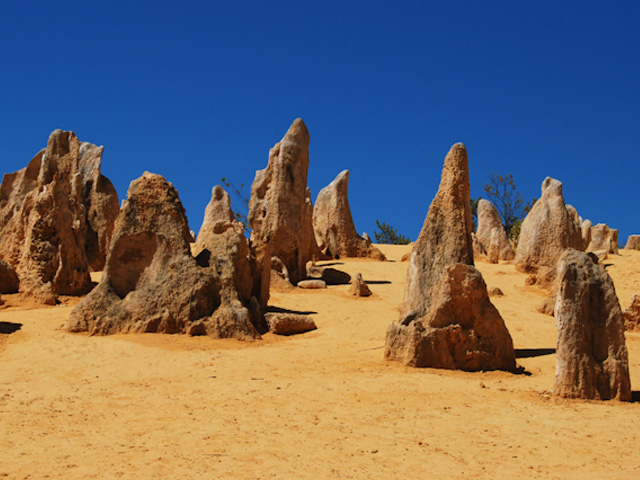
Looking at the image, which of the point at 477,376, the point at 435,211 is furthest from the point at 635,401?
the point at 435,211

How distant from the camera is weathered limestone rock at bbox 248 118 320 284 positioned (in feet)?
53.0

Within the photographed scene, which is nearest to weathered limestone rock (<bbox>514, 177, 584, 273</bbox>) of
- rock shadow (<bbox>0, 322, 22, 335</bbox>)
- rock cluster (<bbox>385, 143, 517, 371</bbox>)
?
rock cluster (<bbox>385, 143, 517, 371</bbox>)

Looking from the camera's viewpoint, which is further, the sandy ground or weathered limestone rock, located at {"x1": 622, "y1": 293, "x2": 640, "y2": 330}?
weathered limestone rock, located at {"x1": 622, "y1": 293, "x2": 640, "y2": 330}

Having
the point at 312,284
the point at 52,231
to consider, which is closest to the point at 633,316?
the point at 312,284

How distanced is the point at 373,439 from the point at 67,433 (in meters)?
2.18

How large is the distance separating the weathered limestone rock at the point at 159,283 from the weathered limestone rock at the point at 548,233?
9.79 meters

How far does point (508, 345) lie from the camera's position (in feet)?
24.8

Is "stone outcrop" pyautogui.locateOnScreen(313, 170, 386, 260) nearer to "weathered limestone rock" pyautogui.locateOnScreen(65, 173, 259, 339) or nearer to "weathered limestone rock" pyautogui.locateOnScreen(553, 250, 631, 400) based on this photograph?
"weathered limestone rock" pyautogui.locateOnScreen(65, 173, 259, 339)

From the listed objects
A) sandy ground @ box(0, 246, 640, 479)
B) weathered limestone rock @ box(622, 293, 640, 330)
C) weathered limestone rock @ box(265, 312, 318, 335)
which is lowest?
sandy ground @ box(0, 246, 640, 479)

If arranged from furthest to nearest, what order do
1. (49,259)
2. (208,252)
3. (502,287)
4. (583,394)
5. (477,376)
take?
(502,287)
(49,259)
(208,252)
(477,376)
(583,394)

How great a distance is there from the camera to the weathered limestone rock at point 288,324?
387 inches

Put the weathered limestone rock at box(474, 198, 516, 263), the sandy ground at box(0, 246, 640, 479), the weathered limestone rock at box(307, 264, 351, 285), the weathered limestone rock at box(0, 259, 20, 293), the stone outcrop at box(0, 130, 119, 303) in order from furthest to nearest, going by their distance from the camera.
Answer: the weathered limestone rock at box(474, 198, 516, 263)
the weathered limestone rock at box(307, 264, 351, 285)
the stone outcrop at box(0, 130, 119, 303)
the weathered limestone rock at box(0, 259, 20, 293)
the sandy ground at box(0, 246, 640, 479)

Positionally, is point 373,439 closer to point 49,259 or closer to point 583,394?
point 583,394

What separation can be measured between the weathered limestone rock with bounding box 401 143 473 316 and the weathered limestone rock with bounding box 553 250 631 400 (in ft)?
8.43
